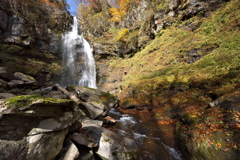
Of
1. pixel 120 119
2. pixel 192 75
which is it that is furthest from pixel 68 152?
pixel 192 75

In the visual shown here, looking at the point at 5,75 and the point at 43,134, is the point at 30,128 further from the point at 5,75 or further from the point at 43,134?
the point at 5,75

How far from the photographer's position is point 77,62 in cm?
2098

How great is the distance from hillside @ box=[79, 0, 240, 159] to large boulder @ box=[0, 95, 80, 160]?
406 centimetres

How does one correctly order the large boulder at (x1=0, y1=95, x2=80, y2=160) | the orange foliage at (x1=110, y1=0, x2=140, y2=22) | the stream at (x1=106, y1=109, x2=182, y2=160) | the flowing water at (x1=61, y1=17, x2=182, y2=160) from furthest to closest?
the orange foliage at (x1=110, y1=0, x2=140, y2=22), the flowing water at (x1=61, y1=17, x2=182, y2=160), the stream at (x1=106, y1=109, x2=182, y2=160), the large boulder at (x1=0, y1=95, x2=80, y2=160)

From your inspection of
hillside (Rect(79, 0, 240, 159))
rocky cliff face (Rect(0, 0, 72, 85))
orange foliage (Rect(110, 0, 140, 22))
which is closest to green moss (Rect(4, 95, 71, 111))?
hillside (Rect(79, 0, 240, 159))

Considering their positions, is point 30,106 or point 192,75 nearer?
point 30,106

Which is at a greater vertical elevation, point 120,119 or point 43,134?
point 43,134

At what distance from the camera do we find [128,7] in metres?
26.2

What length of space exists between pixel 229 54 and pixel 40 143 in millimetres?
10594

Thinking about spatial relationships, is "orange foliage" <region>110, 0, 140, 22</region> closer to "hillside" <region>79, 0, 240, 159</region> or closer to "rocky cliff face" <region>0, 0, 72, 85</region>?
"hillside" <region>79, 0, 240, 159</region>

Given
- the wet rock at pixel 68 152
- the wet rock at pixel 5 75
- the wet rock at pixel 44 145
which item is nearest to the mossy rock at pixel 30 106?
the wet rock at pixel 44 145

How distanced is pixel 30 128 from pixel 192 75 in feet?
31.0

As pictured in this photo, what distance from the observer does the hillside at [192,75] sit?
350cm

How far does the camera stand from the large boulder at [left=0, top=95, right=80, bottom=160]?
193cm
